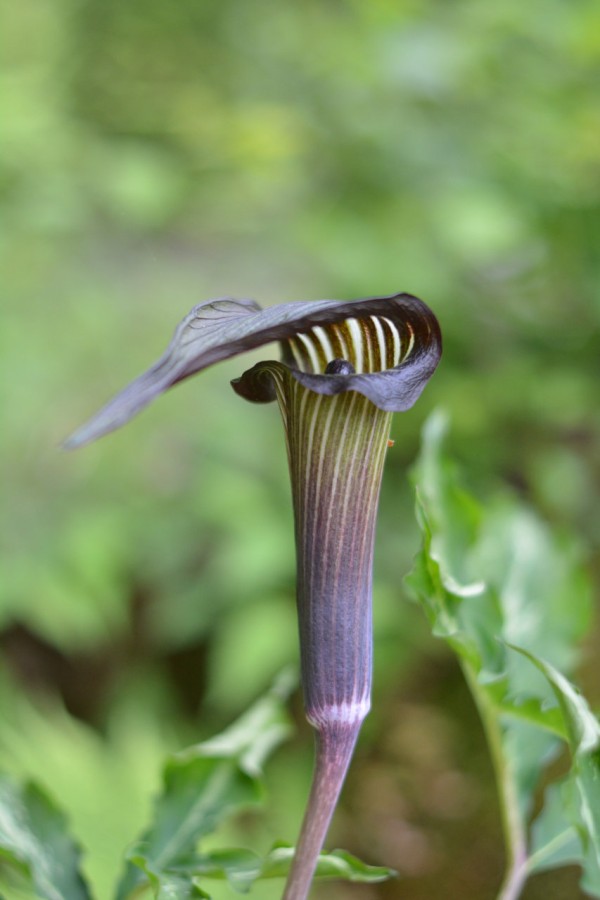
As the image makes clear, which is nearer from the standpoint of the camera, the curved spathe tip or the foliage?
the curved spathe tip

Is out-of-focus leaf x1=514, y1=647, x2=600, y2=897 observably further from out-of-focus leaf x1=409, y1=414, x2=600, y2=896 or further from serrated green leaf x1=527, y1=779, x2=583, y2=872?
serrated green leaf x1=527, y1=779, x2=583, y2=872

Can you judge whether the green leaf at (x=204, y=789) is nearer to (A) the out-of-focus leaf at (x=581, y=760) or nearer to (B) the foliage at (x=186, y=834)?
(B) the foliage at (x=186, y=834)

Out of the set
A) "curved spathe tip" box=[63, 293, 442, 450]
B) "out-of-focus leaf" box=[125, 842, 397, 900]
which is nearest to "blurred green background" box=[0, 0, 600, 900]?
"out-of-focus leaf" box=[125, 842, 397, 900]

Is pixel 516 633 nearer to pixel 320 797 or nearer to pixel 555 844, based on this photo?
pixel 555 844

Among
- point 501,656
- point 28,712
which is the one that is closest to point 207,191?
point 28,712

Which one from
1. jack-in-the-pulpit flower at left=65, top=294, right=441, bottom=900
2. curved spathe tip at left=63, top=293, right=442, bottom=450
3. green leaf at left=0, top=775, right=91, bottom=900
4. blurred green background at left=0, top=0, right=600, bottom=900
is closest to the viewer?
curved spathe tip at left=63, top=293, right=442, bottom=450

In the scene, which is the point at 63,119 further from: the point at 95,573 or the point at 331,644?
the point at 331,644

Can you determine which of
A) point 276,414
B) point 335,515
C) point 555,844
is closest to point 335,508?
point 335,515
